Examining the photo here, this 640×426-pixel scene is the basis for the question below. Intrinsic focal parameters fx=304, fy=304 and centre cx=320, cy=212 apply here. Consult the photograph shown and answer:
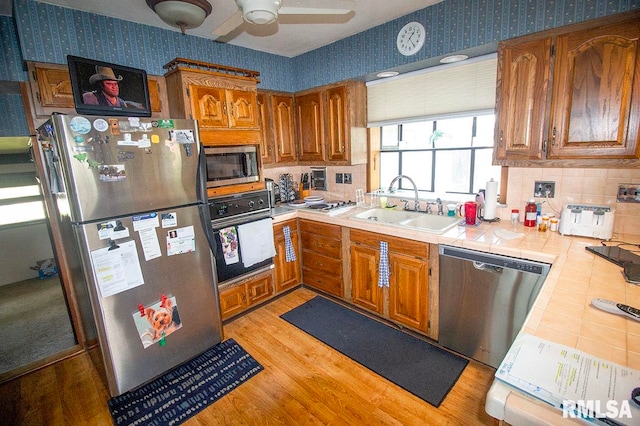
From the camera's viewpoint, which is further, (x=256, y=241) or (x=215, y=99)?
(x=256, y=241)

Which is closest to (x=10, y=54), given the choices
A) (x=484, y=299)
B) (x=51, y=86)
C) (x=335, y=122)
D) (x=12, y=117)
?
(x=51, y=86)

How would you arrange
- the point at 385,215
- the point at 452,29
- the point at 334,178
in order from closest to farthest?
the point at 452,29 → the point at 385,215 → the point at 334,178

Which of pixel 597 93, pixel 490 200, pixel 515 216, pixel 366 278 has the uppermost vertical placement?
pixel 597 93

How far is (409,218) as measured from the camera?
2865 millimetres

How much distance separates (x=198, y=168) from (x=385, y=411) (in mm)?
2012

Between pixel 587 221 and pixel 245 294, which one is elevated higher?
pixel 587 221

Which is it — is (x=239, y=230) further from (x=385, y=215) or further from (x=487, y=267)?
(x=487, y=267)

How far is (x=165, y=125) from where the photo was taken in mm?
2018

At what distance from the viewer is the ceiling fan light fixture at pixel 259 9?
1471 mm

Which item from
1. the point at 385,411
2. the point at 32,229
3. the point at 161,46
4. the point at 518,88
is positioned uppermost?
the point at 161,46

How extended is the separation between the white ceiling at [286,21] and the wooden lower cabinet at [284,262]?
1784mm

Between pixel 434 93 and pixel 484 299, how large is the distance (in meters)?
1.79

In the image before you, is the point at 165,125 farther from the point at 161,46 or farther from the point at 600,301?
the point at 600,301

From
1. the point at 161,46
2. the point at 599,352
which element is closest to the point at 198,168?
the point at 161,46
